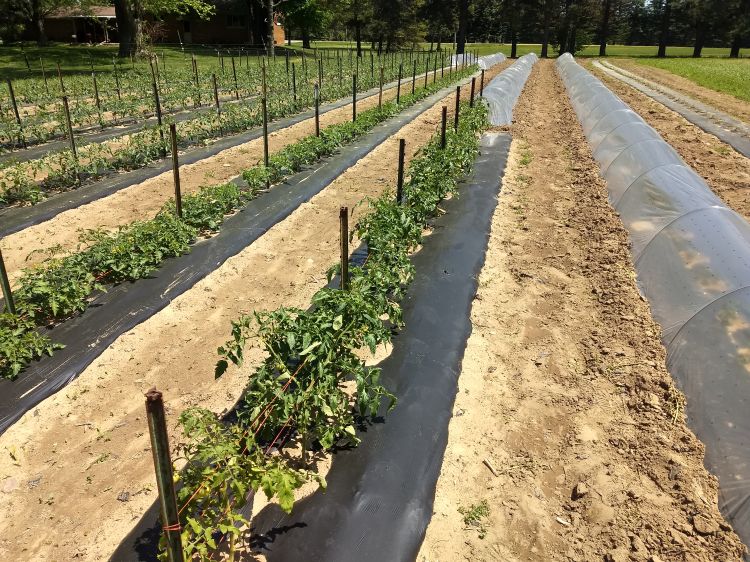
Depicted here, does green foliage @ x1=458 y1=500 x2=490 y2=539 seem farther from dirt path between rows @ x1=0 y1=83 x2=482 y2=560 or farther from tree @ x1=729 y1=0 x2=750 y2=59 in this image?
tree @ x1=729 y1=0 x2=750 y2=59

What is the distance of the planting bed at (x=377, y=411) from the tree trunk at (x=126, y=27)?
2464 centimetres

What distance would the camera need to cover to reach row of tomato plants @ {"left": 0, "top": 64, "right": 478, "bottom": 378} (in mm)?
4727

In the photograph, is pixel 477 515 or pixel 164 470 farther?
pixel 477 515

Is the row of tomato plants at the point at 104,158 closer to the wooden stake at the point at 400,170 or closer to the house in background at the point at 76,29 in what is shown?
the wooden stake at the point at 400,170

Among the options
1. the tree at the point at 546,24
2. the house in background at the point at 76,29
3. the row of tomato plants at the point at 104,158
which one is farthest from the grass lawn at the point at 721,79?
the house in background at the point at 76,29

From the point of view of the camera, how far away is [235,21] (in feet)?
153

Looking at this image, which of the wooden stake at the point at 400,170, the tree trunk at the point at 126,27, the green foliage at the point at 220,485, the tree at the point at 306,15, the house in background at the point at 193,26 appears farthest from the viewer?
the house in background at the point at 193,26

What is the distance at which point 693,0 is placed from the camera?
177ft

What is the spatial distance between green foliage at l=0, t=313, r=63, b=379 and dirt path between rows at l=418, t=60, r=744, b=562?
379 cm

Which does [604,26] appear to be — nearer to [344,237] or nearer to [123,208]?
[123,208]

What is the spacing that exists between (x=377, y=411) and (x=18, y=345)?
3317 millimetres

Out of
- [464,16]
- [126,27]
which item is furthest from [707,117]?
[464,16]

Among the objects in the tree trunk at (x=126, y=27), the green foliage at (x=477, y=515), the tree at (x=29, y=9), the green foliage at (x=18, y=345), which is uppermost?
the tree at (x=29, y=9)

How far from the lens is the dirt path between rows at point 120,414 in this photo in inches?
130
